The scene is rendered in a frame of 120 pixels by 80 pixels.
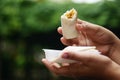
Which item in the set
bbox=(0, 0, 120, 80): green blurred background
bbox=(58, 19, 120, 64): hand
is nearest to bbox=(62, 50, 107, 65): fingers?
bbox=(58, 19, 120, 64): hand

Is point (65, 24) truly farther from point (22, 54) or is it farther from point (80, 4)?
point (22, 54)

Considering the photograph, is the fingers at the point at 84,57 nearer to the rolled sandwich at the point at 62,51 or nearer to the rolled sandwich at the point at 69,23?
the rolled sandwich at the point at 62,51

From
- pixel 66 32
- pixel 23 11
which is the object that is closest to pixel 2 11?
pixel 23 11

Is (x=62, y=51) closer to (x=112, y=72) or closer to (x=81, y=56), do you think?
(x=81, y=56)

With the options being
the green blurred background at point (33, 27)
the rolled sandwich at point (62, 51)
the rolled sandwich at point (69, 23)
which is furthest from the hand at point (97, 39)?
the green blurred background at point (33, 27)

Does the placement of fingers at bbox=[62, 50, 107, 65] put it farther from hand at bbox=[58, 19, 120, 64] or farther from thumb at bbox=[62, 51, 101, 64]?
hand at bbox=[58, 19, 120, 64]

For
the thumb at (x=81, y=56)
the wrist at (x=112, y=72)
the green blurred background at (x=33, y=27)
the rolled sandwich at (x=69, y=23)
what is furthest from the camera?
the green blurred background at (x=33, y=27)
